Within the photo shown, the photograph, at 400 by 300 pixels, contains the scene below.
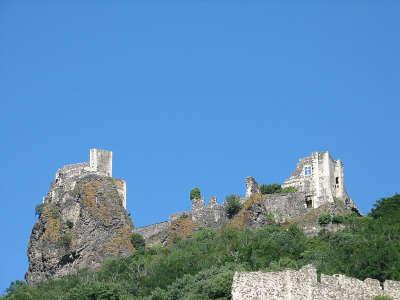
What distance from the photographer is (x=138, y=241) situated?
253 feet

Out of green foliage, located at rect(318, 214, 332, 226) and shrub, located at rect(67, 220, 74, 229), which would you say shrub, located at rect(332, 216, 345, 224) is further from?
shrub, located at rect(67, 220, 74, 229)

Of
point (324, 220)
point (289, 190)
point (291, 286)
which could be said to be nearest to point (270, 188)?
point (289, 190)

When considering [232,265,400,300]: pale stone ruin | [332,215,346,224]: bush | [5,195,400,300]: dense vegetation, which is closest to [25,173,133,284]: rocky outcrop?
[5,195,400,300]: dense vegetation

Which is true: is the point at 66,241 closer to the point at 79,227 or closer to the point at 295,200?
the point at 79,227

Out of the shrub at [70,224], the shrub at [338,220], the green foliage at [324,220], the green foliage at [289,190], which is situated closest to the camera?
the shrub at [338,220]

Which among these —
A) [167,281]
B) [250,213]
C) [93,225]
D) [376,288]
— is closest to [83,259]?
[93,225]

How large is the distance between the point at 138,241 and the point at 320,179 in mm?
11380

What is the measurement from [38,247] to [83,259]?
3.57 metres

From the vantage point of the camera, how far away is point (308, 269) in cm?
4225

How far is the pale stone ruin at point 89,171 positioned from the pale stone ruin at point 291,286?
4031cm

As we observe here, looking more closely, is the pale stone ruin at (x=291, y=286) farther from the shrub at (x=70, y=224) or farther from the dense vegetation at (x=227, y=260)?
the shrub at (x=70, y=224)

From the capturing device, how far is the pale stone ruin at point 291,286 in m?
41.5

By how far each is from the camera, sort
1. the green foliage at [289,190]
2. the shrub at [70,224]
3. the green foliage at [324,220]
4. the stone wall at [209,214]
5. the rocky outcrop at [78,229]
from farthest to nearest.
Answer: the green foliage at [289,190] → the shrub at [70,224] → the stone wall at [209,214] → the rocky outcrop at [78,229] → the green foliage at [324,220]

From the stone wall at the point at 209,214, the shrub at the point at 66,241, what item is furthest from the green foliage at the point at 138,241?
the shrub at the point at 66,241
